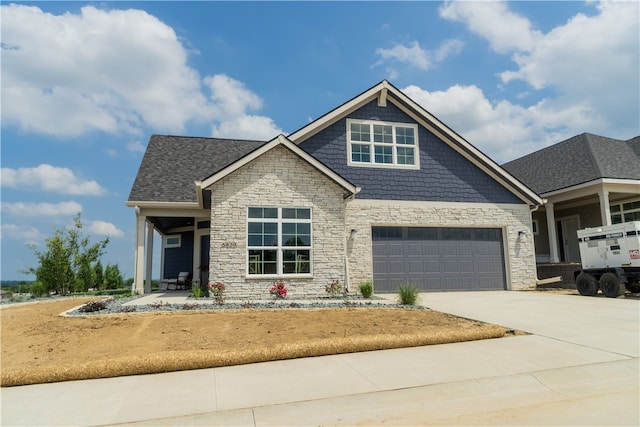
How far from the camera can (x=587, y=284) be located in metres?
13.4

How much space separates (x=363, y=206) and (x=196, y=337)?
30.1ft

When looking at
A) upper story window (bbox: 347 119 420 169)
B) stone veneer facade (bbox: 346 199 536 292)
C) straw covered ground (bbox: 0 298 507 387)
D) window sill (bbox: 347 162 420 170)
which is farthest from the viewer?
upper story window (bbox: 347 119 420 169)

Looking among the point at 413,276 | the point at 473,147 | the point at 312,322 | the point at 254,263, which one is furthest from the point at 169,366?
the point at 473,147

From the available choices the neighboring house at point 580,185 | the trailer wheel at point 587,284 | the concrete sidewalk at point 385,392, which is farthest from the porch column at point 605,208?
the concrete sidewalk at point 385,392

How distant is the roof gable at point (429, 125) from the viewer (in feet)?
51.2

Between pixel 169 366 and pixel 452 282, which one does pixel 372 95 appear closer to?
pixel 452 282

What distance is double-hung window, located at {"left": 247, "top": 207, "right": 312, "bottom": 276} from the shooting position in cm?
1270

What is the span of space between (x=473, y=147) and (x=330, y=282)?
812cm

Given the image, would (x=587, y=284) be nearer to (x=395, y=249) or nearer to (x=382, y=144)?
(x=395, y=249)

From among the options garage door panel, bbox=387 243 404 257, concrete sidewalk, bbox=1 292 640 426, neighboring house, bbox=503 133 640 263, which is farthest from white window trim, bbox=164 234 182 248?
neighboring house, bbox=503 133 640 263

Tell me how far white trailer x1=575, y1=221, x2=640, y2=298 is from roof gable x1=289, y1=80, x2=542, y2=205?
3.45 metres

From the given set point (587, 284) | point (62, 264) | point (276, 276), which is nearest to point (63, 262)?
point (62, 264)

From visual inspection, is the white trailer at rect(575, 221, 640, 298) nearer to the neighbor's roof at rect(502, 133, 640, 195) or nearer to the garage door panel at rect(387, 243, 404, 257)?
the neighbor's roof at rect(502, 133, 640, 195)

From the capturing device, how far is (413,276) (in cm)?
1538
